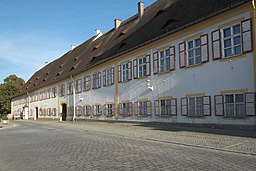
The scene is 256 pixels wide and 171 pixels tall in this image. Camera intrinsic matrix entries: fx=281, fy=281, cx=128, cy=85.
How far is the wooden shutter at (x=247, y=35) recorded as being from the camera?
46.8ft

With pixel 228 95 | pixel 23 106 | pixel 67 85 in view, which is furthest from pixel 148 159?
pixel 23 106

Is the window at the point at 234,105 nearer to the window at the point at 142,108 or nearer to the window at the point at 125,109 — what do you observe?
the window at the point at 142,108

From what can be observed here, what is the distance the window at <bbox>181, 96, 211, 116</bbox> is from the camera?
16.5 metres

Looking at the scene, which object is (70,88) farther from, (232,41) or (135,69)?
(232,41)

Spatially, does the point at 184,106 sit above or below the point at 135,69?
below

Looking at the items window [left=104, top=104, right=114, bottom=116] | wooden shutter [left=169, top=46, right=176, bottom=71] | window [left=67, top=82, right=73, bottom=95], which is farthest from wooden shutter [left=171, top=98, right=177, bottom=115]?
window [left=67, top=82, right=73, bottom=95]

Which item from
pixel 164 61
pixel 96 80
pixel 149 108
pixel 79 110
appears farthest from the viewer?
pixel 79 110

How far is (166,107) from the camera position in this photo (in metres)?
20.0

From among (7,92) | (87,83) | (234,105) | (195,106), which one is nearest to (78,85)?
(87,83)

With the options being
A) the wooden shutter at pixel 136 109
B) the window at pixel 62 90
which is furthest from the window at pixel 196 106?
the window at pixel 62 90

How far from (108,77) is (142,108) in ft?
23.5

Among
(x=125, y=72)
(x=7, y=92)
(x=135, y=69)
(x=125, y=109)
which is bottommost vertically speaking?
(x=125, y=109)

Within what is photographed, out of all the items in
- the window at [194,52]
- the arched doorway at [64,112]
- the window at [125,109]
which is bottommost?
the arched doorway at [64,112]

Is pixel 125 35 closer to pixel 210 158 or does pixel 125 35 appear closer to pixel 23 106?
pixel 210 158
